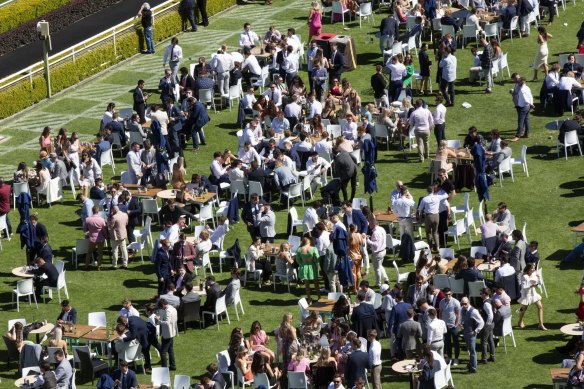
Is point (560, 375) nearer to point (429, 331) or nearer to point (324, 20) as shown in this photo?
point (429, 331)

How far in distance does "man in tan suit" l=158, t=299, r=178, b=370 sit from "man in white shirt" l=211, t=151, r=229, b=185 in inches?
330

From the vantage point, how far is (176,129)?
4662 cm

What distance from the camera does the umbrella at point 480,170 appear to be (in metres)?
41.9

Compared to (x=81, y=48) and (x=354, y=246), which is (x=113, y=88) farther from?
(x=354, y=246)

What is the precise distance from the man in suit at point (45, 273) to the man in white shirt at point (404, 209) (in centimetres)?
866

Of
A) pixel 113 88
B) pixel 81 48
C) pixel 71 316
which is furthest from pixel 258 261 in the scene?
pixel 81 48

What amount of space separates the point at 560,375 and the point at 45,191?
55.5ft

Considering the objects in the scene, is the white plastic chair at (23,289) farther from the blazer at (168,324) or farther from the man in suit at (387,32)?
the man in suit at (387,32)

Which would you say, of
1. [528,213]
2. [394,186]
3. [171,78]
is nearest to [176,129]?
[171,78]

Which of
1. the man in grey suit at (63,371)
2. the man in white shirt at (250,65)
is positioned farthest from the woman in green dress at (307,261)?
the man in white shirt at (250,65)

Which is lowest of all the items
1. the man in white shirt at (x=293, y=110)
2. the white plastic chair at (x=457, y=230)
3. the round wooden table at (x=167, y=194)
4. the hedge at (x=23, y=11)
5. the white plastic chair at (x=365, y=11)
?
the white plastic chair at (x=457, y=230)

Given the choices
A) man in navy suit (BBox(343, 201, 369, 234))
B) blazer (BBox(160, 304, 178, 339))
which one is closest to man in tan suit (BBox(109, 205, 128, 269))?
blazer (BBox(160, 304, 178, 339))

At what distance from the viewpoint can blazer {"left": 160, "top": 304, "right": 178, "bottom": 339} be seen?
35125 millimetres

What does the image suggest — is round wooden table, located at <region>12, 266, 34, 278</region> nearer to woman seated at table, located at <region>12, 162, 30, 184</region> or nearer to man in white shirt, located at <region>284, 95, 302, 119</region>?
woman seated at table, located at <region>12, 162, 30, 184</region>
